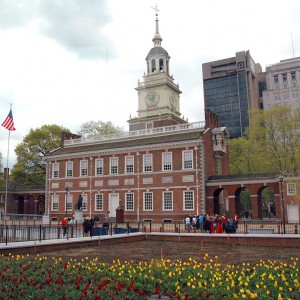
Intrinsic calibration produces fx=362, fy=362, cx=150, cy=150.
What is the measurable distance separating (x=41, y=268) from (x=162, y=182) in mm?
32427

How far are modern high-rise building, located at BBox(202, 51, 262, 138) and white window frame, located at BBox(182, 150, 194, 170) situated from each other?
299 ft

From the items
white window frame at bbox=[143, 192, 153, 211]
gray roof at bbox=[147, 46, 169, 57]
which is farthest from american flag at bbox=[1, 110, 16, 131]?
gray roof at bbox=[147, 46, 169, 57]

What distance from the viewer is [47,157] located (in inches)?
2109

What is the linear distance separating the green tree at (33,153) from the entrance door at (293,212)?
148ft

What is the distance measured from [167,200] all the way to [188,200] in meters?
2.78

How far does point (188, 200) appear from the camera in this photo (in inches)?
1649

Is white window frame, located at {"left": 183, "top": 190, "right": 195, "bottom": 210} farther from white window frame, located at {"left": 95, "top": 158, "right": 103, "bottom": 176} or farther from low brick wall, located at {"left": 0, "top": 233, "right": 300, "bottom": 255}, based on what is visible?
low brick wall, located at {"left": 0, "top": 233, "right": 300, "bottom": 255}

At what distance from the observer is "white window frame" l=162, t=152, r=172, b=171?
43938mm

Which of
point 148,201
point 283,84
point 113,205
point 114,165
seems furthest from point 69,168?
point 283,84

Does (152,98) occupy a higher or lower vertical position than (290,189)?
higher

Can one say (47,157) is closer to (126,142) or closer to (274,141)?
(126,142)

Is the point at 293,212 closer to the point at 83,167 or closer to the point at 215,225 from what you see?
the point at 215,225

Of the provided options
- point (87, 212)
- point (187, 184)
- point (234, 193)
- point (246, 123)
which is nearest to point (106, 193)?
point (87, 212)

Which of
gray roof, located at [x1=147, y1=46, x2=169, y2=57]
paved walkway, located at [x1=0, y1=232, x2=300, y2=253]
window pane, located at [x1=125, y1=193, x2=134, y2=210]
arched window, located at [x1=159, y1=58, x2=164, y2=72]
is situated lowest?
paved walkway, located at [x1=0, y1=232, x2=300, y2=253]
